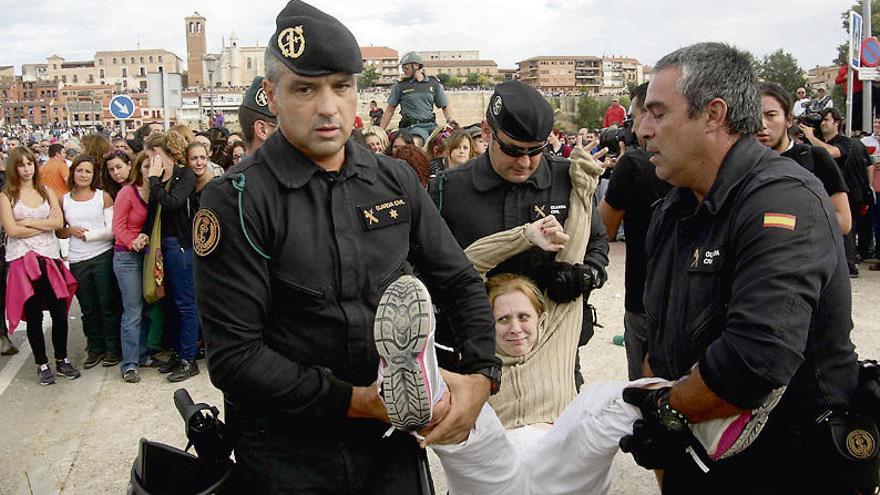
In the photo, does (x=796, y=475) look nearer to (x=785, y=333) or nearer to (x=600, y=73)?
(x=785, y=333)

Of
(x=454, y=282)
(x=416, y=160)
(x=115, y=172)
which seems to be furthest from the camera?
(x=115, y=172)

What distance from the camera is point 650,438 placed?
2309 mm

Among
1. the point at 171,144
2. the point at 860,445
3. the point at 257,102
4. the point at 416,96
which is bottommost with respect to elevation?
the point at 860,445

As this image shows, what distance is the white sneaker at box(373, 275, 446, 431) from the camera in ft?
5.75

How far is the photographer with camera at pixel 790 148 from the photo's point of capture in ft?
13.3

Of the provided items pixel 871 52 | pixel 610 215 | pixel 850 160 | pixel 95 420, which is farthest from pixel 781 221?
pixel 871 52

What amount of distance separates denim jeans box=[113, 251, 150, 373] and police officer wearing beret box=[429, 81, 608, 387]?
377 cm

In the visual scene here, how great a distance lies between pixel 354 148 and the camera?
7.13 feet

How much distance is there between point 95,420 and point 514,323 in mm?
3638

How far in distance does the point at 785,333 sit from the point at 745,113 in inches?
27.5

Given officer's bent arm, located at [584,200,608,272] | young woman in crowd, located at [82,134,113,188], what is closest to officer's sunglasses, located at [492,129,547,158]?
officer's bent arm, located at [584,200,608,272]

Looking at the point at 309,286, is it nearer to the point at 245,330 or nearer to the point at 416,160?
the point at 245,330

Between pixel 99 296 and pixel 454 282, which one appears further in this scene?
pixel 99 296

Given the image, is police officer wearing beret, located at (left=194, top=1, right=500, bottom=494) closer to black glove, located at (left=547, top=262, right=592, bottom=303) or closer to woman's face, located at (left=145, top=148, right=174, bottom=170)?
black glove, located at (left=547, top=262, right=592, bottom=303)
